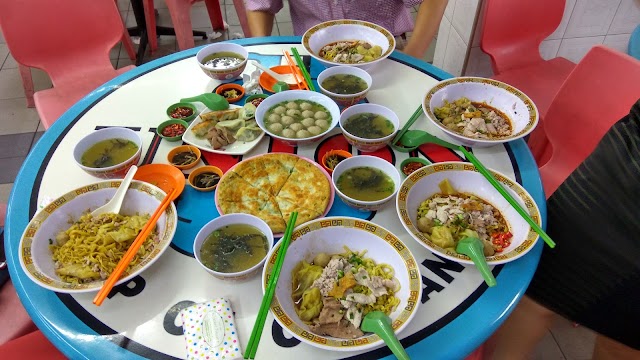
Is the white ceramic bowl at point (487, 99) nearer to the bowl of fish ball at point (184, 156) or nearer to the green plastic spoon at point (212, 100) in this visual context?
the green plastic spoon at point (212, 100)

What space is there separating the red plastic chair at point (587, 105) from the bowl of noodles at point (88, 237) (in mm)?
2422

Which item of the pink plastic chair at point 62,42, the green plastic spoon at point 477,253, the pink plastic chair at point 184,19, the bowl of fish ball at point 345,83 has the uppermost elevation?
the bowl of fish ball at point 345,83

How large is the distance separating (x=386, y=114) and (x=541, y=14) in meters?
2.38

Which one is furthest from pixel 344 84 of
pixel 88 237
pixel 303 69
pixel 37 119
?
pixel 37 119

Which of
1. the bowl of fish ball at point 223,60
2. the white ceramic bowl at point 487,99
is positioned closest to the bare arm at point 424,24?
the white ceramic bowl at point 487,99

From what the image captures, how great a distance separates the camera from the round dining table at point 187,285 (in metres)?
1.50

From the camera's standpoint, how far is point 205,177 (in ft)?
6.81

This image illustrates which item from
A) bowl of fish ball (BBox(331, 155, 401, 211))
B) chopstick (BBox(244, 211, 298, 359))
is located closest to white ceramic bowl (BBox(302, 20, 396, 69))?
bowl of fish ball (BBox(331, 155, 401, 211))

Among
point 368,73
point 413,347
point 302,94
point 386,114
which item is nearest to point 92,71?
point 302,94

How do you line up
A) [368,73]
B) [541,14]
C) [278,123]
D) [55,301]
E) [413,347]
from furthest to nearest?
[541,14]
[368,73]
[278,123]
[55,301]
[413,347]

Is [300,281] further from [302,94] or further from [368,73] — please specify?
[368,73]

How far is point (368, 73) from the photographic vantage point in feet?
8.95

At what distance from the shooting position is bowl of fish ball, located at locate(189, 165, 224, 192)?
202 centimetres

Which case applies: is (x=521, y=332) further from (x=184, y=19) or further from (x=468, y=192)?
(x=184, y=19)
